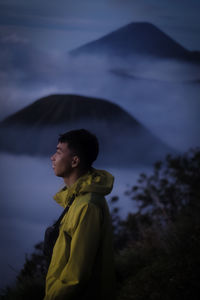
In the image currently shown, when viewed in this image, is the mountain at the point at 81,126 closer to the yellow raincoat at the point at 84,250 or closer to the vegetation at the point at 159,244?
the vegetation at the point at 159,244

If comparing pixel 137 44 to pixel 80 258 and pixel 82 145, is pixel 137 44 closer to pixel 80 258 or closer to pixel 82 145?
pixel 82 145

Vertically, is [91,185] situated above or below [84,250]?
above

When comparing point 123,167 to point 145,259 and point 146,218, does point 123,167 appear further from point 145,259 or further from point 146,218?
point 145,259

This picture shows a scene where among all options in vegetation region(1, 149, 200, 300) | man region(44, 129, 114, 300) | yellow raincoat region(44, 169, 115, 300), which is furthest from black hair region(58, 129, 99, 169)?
vegetation region(1, 149, 200, 300)

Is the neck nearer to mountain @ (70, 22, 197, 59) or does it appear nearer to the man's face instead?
the man's face

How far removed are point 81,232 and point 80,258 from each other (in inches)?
4.9

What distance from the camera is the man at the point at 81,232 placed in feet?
5.41

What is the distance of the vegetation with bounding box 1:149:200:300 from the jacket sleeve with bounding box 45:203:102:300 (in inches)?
30.5

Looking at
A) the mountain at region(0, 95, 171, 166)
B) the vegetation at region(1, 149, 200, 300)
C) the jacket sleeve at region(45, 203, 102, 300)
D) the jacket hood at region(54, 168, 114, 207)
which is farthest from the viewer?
the mountain at region(0, 95, 171, 166)

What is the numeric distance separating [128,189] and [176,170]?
3.11ft

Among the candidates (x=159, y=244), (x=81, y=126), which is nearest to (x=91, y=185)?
(x=159, y=244)

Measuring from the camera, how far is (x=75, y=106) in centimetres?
609

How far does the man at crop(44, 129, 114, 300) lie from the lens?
1.65 metres

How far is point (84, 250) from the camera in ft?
5.45
